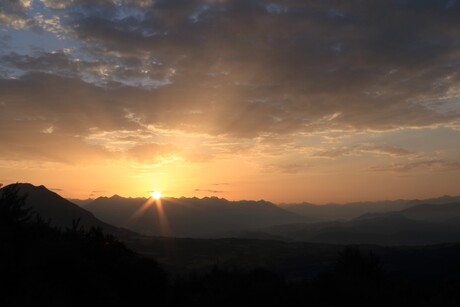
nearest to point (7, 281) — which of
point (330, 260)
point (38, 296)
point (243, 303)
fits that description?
point (38, 296)

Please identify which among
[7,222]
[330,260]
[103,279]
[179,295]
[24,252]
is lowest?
[330,260]

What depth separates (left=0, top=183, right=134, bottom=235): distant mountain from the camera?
141 m

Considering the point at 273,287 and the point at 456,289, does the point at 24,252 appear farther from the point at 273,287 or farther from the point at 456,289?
the point at 456,289

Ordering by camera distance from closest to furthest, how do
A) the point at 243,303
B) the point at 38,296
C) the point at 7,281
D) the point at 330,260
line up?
the point at 38,296, the point at 7,281, the point at 243,303, the point at 330,260

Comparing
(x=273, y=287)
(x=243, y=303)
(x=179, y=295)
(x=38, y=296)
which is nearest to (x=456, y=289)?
(x=273, y=287)

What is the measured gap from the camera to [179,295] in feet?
84.9

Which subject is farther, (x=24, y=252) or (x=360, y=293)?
(x=360, y=293)

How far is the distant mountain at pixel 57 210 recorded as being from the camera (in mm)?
140750

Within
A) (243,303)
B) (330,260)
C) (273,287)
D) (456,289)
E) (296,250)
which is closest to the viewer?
(243,303)

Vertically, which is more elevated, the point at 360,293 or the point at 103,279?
the point at 103,279

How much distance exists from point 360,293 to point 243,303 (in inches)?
253

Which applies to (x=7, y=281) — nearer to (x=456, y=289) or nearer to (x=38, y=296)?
(x=38, y=296)

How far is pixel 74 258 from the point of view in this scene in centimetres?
1916

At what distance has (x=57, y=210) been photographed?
5881 inches
